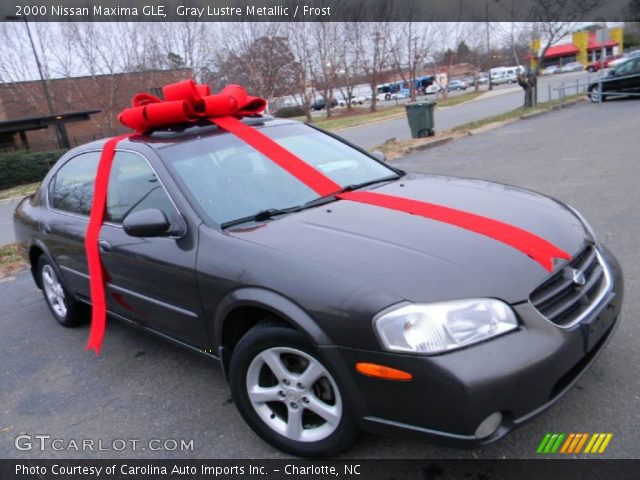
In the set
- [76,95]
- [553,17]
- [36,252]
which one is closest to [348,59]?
[76,95]

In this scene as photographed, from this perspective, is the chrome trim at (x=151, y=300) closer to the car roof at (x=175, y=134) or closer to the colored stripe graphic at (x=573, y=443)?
the car roof at (x=175, y=134)

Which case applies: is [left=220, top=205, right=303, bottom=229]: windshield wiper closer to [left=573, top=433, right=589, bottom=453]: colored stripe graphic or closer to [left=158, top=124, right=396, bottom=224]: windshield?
[left=158, top=124, right=396, bottom=224]: windshield

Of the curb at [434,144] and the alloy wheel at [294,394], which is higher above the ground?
the curb at [434,144]

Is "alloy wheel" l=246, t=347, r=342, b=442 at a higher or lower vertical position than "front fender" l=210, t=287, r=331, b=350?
lower

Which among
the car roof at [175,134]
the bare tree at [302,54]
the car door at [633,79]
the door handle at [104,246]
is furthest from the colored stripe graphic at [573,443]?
the bare tree at [302,54]

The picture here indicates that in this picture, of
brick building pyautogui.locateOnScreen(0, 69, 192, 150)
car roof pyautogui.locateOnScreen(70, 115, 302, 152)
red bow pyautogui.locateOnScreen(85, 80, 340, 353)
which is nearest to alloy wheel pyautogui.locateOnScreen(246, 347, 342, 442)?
red bow pyautogui.locateOnScreen(85, 80, 340, 353)

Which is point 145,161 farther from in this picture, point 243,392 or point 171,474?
point 171,474

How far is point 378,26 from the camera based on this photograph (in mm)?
45469

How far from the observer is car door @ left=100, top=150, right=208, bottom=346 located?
2.97 metres

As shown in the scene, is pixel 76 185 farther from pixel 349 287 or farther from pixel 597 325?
pixel 597 325

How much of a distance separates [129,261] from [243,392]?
119 centimetres

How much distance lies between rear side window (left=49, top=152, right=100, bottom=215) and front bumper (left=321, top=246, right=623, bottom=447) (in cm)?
256

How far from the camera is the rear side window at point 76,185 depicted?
13.0 feet

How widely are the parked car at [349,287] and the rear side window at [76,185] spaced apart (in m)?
0.17
